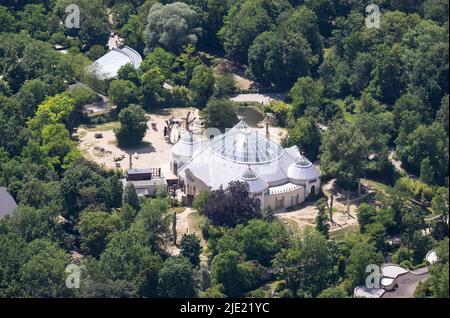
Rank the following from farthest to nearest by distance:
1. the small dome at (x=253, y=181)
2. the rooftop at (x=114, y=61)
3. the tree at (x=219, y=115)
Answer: the rooftop at (x=114, y=61) < the tree at (x=219, y=115) < the small dome at (x=253, y=181)

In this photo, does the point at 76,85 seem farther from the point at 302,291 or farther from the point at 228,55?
the point at 302,291

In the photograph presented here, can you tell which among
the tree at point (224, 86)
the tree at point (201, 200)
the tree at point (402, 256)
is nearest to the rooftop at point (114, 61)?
the tree at point (224, 86)

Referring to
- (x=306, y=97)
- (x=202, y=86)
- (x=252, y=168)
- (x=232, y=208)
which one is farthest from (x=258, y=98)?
(x=232, y=208)

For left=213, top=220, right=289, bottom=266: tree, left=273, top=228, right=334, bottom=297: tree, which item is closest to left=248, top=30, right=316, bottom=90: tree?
left=213, top=220, right=289, bottom=266: tree

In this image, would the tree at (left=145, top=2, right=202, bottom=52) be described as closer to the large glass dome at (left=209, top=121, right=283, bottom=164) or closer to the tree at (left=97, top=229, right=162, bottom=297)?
the large glass dome at (left=209, top=121, right=283, bottom=164)

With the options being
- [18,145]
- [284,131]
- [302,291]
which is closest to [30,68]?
[18,145]

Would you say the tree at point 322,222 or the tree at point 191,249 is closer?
the tree at point 191,249

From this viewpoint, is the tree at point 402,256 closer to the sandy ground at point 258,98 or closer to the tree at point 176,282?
the tree at point 176,282
